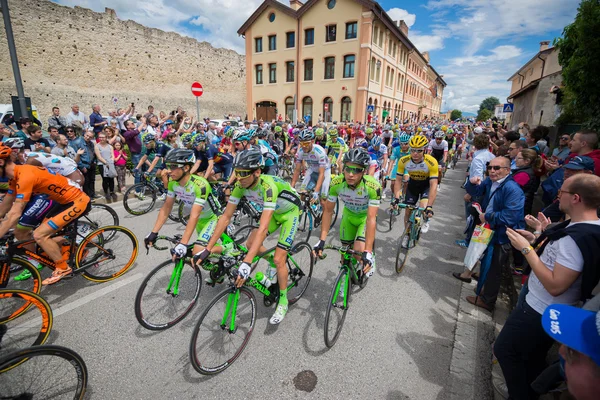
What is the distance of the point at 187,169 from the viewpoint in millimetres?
3857

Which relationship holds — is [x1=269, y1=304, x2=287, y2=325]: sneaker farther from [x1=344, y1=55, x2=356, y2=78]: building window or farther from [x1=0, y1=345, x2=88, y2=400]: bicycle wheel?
[x1=344, y1=55, x2=356, y2=78]: building window

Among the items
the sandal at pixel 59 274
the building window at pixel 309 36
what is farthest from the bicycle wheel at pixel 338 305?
the building window at pixel 309 36

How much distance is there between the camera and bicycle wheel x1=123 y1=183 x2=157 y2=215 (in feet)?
24.3

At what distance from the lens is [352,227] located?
4.14 meters

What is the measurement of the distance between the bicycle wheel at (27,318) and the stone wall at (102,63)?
2896cm

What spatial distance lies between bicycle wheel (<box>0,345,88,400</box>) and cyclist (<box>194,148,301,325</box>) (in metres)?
1.30

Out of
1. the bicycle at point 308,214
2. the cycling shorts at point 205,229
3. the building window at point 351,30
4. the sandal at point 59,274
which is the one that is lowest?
the sandal at point 59,274

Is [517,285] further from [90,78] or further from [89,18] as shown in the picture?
[89,18]

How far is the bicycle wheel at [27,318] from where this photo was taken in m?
2.87

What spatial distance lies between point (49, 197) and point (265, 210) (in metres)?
3.41

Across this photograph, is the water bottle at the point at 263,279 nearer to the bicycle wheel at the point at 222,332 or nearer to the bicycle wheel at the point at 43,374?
the bicycle wheel at the point at 222,332

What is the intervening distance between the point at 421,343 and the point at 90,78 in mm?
35196

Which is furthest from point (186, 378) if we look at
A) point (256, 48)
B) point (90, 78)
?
point (256, 48)

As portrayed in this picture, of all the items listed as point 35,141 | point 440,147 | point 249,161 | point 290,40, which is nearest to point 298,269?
point 249,161
